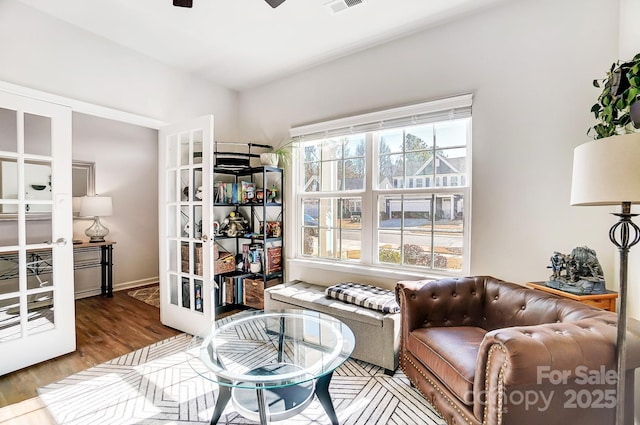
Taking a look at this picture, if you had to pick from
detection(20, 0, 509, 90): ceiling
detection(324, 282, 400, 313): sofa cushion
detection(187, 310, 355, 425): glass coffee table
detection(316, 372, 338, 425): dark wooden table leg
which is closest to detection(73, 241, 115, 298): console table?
detection(20, 0, 509, 90): ceiling

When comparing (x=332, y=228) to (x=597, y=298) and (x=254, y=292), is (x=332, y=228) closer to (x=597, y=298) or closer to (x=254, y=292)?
(x=254, y=292)

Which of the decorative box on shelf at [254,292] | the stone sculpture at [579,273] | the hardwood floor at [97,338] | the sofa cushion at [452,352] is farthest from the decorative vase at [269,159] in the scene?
the stone sculpture at [579,273]

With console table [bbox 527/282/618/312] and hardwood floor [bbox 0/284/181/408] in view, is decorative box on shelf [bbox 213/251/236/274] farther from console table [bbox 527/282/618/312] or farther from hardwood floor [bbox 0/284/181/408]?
console table [bbox 527/282/618/312]

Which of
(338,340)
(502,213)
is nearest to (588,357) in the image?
(338,340)

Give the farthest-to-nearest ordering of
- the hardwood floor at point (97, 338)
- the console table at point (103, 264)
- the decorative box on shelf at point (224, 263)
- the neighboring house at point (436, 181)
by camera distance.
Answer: the console table at point (103, 264) < the decorative box on shelf at point (224, 263) < the neighboring house at point (436, 181) < the hardwood floor at point (97, 338)

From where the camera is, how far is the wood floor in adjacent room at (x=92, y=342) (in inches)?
74.4

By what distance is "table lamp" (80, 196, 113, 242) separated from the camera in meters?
3.97

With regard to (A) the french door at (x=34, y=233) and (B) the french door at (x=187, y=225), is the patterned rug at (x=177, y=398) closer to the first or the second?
(A) the french door at (x=34, y=233)

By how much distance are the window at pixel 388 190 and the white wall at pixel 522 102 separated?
17cm

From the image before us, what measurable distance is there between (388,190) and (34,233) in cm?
299

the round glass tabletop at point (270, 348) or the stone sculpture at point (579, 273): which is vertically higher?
the stone sculpture at point (579, 273)

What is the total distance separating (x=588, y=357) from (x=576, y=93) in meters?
1.77

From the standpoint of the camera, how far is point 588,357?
111 centimetres

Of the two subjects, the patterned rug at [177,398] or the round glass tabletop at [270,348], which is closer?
the round glass tabletop at [270,348]
